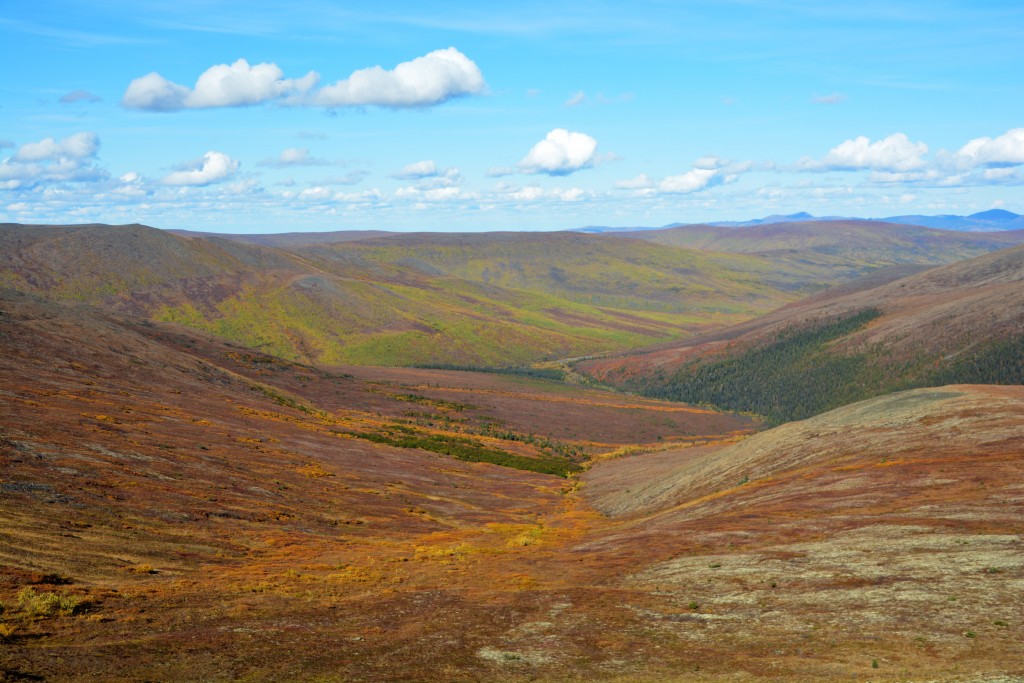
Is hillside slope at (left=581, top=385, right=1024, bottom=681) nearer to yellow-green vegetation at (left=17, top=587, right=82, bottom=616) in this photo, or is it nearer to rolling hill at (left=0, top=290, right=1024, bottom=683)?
rolling hill at (left=0, top=290, right=1024, bottom=683)

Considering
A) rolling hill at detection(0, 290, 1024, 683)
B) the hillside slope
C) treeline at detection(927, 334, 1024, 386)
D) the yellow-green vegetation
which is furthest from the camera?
treeline at detection(927, 334, 1024, 386)

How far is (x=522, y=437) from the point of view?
13088 cm

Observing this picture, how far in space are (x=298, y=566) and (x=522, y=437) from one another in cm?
9466

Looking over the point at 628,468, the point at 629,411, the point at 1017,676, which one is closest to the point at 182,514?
the point at 1017,676

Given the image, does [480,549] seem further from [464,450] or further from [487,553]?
[464,450]

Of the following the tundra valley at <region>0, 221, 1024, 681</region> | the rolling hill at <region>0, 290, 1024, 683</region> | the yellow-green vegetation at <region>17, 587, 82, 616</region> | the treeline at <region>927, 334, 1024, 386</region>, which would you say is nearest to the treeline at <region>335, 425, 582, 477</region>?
the tundra valley at <region>0, 221, 1024, 681</region>

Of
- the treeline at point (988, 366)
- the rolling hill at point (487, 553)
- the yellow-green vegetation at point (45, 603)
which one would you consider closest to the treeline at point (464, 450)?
the rolling hill at point (487, 553)

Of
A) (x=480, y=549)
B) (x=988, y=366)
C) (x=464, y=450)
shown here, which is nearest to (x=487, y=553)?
(x=480, y=549)

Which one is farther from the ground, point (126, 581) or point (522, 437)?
point (126, 581)

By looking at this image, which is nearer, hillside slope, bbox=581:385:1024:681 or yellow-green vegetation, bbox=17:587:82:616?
hillside slope, bbox=581:385:1024:681

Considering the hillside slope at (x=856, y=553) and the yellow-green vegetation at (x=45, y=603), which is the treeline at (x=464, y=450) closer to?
the hillside slope at (x=856, y=553)

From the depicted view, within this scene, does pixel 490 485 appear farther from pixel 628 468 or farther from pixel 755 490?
pixel 755 490

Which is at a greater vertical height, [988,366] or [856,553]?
[856,553]

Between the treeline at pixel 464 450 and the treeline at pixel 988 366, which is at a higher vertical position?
the treeline at pixel 988 366
